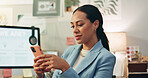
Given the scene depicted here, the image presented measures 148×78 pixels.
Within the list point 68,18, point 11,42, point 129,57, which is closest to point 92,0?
point 68,18

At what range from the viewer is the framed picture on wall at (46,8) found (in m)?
2.73

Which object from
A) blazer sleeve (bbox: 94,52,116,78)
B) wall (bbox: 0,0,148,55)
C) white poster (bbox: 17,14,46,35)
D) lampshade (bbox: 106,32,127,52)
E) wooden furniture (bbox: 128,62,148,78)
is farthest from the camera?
white poster (bbox: 17,14,46,35)

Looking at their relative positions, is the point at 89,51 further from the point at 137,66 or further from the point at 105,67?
the point at 137,66

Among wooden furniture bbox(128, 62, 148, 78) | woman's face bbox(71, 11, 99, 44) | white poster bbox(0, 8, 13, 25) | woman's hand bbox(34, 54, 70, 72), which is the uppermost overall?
white poster bbox(0, 8, 13, 25)

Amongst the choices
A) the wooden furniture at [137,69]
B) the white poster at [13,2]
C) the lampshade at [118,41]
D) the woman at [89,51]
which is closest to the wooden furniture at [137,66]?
the wooden furniture at [137,69]

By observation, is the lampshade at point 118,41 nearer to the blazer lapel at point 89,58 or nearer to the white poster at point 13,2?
the white poster at point 13,2

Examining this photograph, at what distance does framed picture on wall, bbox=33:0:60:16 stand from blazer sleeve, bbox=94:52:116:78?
181 centimetres

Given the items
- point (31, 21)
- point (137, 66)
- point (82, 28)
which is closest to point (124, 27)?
point (137, 66)

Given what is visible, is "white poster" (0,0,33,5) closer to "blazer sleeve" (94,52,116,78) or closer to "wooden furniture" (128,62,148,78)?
"wooden furniture" (128,62,148,78)

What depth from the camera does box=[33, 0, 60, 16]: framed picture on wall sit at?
273 cm

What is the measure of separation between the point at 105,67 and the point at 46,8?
191 cm

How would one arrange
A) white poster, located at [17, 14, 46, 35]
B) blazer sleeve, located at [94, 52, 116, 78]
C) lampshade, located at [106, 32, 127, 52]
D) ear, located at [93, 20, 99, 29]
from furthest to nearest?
1. white poster, located at [17, 14, 46, 35]
2. lampshade, located at [106, 32, 127, 52]
3. ear, located at [93, 20, 99, 29]
4. blazer sleeve, located at [94, 52, 116, 78]

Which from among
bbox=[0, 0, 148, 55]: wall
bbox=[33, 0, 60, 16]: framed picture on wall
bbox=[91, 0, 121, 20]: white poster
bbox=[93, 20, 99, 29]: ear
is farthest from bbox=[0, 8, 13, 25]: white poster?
bbox=[93, 20, 99, 29]: ear

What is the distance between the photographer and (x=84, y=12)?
41.7 inches
